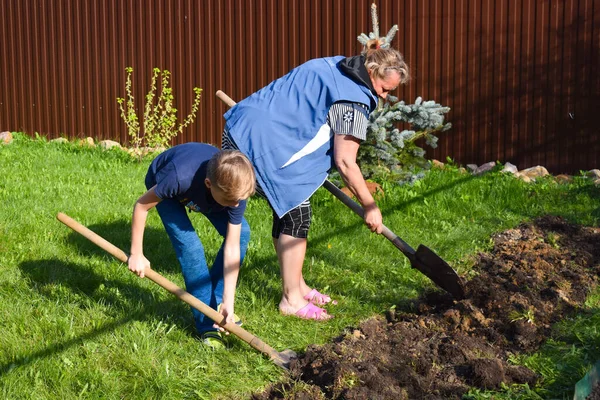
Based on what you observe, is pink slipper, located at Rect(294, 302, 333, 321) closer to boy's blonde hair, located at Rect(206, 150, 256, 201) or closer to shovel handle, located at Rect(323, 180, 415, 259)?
shovel handle, located at Rect(323, 180, 415, 259)

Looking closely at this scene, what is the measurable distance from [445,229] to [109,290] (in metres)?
2.64

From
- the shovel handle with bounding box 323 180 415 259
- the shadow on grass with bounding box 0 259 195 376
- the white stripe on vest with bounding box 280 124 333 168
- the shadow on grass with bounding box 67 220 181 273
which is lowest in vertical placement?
Answer: the shadow on grass with bounding box 67 220 181 273

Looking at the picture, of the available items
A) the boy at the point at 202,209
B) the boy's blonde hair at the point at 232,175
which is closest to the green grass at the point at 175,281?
the boy at the point at 202,209

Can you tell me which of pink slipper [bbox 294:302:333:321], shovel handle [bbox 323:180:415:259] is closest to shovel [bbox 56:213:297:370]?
pink slipper [bbox 294:302:333:321]

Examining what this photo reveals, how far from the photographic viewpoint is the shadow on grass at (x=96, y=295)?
12.5ft

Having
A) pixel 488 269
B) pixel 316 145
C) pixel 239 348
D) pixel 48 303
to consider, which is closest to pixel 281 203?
pixel 316 145

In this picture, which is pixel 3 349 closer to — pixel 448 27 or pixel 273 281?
pixel 273 281

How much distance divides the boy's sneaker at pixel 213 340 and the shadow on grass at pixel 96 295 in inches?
5.9

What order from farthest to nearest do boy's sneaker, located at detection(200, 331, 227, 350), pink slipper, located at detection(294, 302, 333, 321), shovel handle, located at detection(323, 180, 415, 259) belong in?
shovel handle, located at detection(323, 180, 415, 259) < pink slipper, located at detection(294, 302, 333, 321) < boy's sneaker, located at detection(200, 331, 227, 350)

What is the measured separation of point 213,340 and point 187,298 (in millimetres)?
344

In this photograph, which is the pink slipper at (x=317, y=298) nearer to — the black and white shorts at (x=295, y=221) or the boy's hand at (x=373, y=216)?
the black and white shorts at (x=295, y=221)

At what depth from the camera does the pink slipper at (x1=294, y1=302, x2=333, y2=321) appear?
433 centimetres

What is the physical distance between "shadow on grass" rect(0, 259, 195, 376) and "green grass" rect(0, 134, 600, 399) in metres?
0.01

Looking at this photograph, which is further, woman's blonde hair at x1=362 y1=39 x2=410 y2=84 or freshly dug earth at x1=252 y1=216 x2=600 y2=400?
woman's blonde hair at x1=362 y1=39 x2=410 y2=84
